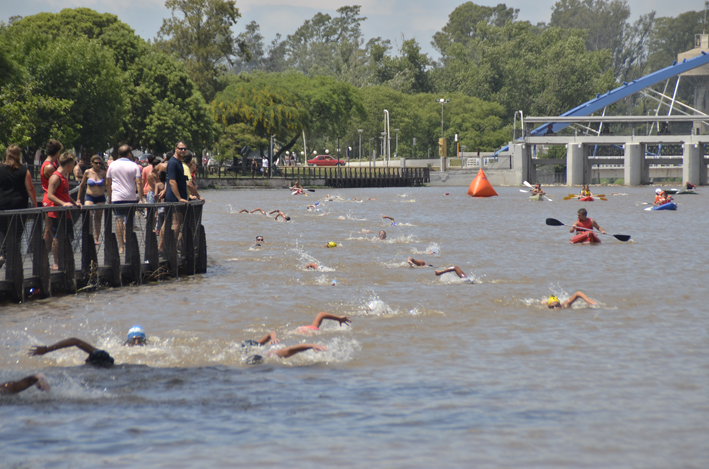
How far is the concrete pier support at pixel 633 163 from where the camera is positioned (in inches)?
3238

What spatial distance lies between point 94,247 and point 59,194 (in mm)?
947

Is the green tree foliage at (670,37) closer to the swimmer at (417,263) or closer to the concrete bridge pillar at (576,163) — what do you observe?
the concrete bridge pillar at (576,163)

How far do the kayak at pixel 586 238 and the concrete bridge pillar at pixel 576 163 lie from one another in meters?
65.2

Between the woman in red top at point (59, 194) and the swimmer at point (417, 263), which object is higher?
the woman in red top at point (59, 194)

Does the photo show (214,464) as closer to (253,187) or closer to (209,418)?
(209,418)

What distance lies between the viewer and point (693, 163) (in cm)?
8112

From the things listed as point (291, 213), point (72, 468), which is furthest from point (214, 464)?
Answer: point (291, 213)

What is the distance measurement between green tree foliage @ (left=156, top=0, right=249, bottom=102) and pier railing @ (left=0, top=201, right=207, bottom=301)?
63.7m

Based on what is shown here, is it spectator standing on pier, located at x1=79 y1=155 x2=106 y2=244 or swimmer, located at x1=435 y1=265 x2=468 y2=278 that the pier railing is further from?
swimmer, located at x1=435 y1=265 x2=468 y2=278

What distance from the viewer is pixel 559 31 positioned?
133 m

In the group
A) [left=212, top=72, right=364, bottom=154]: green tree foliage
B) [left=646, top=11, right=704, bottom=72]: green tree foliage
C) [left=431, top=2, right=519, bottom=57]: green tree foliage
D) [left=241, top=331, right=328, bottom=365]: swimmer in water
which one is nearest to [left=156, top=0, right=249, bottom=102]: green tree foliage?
[left=212, top=72, right=364, bottom=154]: green tree foliage

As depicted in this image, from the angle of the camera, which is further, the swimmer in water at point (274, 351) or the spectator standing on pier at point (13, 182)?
the spectator standing on pier at point (13, 182)

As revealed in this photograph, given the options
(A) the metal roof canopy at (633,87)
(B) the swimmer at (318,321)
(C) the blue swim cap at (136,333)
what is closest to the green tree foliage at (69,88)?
(C) the blue swim cap at (136,333)

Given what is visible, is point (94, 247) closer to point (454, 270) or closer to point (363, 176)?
point (454, 270)
